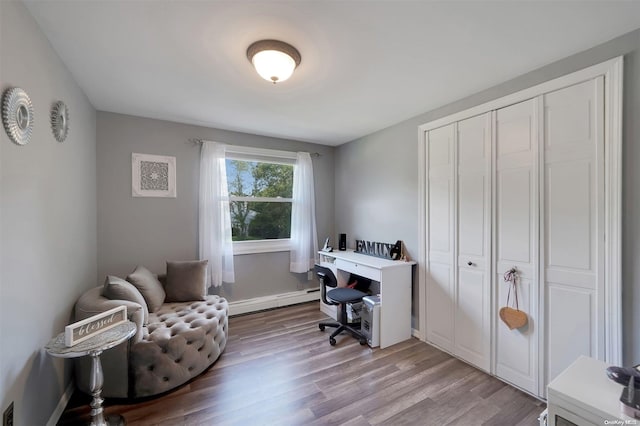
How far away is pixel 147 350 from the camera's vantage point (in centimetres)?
197

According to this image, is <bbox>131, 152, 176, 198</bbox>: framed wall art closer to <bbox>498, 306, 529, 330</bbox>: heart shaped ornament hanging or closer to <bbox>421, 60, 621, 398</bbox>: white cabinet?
<bbox>421, 60, 621, 398</bbox>: white cabinet

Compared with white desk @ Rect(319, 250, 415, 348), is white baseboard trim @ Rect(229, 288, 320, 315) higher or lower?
lower

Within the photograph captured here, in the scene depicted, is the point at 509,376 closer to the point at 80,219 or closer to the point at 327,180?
the point at 327,180

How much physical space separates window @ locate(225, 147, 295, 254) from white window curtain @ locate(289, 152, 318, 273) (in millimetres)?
102

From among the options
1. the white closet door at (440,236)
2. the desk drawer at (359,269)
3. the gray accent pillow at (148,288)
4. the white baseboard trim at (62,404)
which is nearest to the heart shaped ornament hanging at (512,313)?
the white closet door at (440,236)

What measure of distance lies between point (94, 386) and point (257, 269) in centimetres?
226

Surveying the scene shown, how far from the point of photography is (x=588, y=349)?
70.9 inches

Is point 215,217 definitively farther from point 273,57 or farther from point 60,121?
point 273,57

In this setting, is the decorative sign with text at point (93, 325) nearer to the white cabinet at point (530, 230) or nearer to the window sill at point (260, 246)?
the window sill at point (260, 246)

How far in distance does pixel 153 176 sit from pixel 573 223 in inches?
157

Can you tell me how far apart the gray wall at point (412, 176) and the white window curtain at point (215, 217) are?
180 cm

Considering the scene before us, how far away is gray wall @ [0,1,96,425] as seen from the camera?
1275 mm

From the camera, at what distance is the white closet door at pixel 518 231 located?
2.06m

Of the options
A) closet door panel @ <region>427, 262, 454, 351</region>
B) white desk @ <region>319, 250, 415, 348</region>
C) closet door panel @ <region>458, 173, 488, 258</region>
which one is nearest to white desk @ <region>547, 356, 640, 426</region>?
closet door panel @ <region>458, 173, 488, 258</region>
